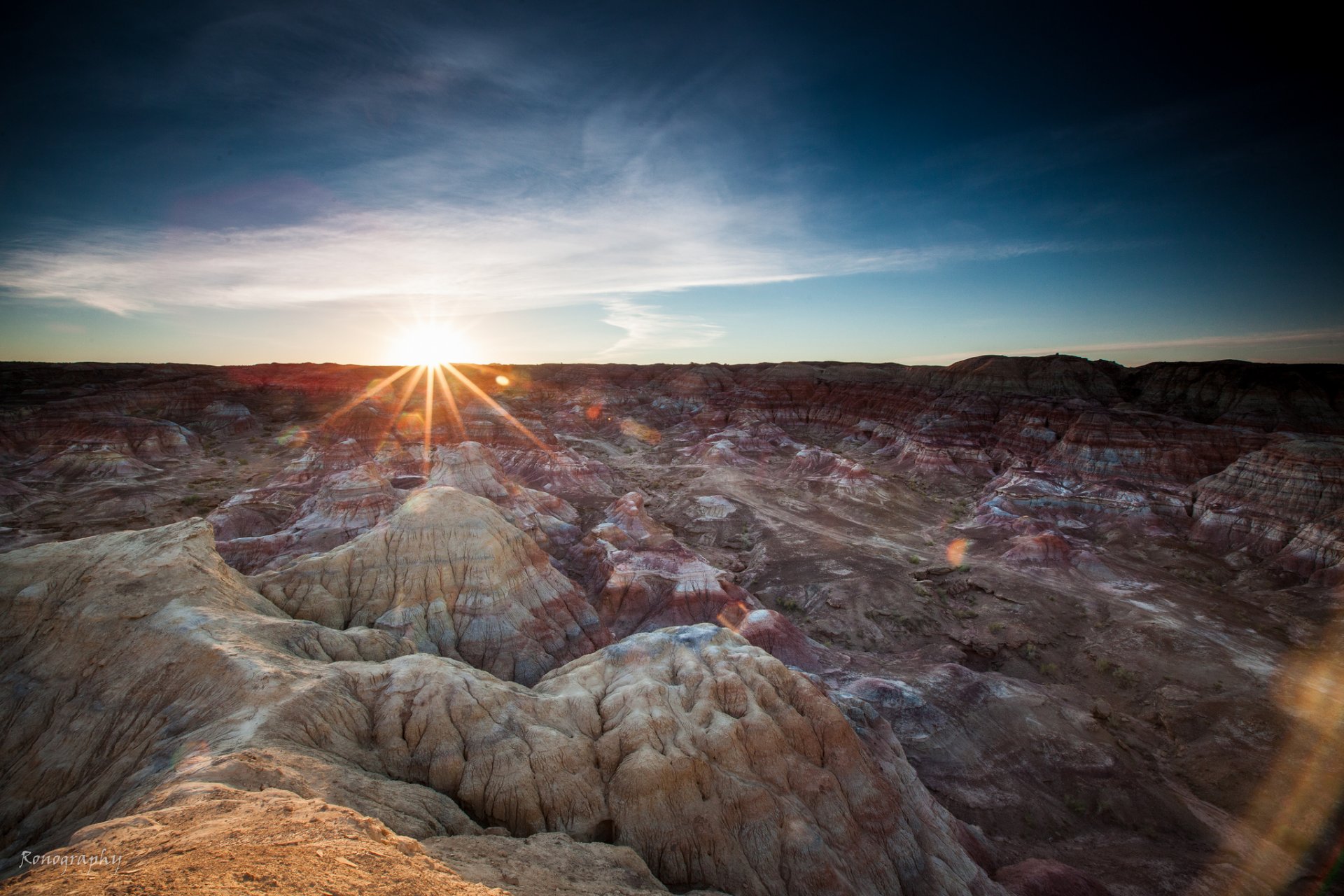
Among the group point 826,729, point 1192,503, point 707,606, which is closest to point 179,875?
point 826,729

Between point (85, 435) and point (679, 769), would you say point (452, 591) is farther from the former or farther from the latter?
point (85, 435)

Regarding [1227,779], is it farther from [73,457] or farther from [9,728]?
[73,457]

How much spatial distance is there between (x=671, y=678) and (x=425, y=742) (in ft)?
22.6

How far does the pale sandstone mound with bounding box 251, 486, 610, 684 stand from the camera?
69.1ft

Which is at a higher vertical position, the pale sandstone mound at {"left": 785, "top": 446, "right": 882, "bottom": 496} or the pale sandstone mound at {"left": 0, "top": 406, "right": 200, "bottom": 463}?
the pale sandstone mound at {"left": 0, "top": 406, "right": 200, "bottom": 463}

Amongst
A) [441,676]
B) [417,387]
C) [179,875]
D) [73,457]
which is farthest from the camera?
[417,387]

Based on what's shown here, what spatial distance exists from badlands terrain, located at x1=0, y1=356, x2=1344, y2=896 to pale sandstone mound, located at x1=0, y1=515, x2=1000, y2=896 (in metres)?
0.08

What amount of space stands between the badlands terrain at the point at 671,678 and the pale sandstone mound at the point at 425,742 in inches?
3.3

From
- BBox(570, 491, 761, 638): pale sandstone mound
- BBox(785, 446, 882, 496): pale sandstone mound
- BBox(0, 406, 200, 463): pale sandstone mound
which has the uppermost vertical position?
BBox(0, 406, 200, 463): pale sandstone mound

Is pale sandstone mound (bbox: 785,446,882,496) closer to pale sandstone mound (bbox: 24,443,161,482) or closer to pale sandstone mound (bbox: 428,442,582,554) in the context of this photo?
pale sandstone mound (bbox: 428,442,582,554)

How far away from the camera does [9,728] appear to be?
11.3m

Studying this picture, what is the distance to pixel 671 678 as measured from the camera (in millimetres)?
15711

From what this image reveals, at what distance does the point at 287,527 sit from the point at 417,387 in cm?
7282

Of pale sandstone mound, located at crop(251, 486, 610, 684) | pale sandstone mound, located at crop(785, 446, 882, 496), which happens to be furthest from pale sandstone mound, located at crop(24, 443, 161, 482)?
pale sandstone mound, located at crop(785, 446, 882, 496)
